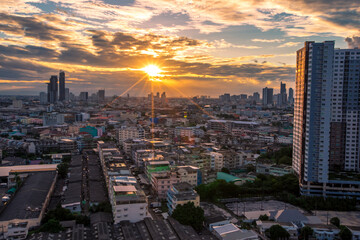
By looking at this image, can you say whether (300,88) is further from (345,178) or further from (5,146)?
(5,146)

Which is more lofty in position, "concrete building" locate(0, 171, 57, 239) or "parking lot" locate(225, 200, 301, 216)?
"concrete building" locate(0, 171, 57, 239)

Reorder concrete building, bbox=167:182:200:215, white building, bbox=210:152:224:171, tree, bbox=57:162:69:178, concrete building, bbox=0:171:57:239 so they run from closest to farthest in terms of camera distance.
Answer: concrete building, bbox=0:171:57:239
concrete building, bbox=167:182:200:215
tree, bbox=57:162:69:178
white building, bbox=210:152:224:171

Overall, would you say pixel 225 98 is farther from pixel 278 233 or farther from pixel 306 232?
pixel 278 233

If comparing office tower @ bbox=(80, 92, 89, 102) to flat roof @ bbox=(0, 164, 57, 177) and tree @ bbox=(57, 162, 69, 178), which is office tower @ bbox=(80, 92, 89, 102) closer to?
flat roof @ bbox=(0, 164, 57, 177)

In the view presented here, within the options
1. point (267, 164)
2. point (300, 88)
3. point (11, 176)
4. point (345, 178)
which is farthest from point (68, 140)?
point (345, 178)

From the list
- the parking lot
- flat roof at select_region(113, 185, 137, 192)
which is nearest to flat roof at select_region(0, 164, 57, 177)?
flat roof at select_region(113, 185, 137, 192)

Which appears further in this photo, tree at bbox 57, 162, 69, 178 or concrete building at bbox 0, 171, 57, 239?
tree at bbox 57, 162, 69, 178
